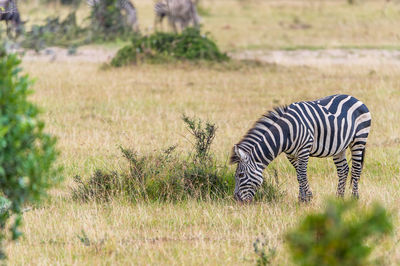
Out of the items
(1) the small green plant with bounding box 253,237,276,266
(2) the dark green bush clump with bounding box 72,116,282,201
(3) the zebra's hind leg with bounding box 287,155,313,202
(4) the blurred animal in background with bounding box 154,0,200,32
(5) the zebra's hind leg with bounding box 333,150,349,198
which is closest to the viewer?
(1) the small green plant with bounding box 253,237,276,266

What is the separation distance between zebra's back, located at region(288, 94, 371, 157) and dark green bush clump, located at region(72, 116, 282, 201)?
0.78m

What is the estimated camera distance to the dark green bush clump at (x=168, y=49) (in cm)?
1823

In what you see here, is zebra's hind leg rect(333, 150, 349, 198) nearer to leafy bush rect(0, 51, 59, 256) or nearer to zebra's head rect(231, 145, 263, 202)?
zebra's head rect(231, 145, 263, 202)

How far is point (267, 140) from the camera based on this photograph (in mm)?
6969

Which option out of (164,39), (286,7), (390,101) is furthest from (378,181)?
(286,7)

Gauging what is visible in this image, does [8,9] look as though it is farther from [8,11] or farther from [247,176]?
[247,176]

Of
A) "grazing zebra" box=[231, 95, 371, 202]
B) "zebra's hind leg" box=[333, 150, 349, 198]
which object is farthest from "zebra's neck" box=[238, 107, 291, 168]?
"zebra's hind leg" box=[333, 150, 349, 198]

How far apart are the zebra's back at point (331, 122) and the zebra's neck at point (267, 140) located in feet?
0.94

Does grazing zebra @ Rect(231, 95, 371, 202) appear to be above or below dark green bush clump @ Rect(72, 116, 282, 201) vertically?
above

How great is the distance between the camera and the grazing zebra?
273 inches

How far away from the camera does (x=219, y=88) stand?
15.5 meters

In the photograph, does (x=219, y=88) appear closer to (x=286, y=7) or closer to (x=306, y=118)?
(x=306, y=118)

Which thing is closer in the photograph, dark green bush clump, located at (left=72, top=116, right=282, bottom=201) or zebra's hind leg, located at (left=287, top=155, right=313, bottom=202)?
zebra's hind leg, located at (left=287, top=155, right=313, bottom=202)

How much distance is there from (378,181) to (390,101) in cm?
545
